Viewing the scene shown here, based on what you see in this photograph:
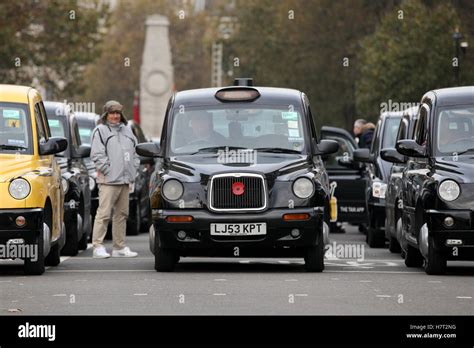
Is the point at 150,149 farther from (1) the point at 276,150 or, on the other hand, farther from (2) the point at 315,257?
(2) the point at 315,257

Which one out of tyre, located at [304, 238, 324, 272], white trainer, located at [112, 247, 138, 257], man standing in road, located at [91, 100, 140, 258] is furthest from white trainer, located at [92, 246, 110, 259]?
tyre, located at [304, 238, 324, 272]

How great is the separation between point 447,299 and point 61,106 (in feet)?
32.1

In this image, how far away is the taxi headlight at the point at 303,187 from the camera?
17.0 metres

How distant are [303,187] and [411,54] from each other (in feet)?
118

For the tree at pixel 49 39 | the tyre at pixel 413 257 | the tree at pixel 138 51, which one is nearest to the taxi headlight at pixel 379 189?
the tyre at pixel 413 257

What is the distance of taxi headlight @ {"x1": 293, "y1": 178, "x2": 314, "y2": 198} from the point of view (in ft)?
55.8

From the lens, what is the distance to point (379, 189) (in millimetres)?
23562

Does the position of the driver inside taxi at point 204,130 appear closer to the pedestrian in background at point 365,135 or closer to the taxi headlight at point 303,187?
the taxi headlight at point 303,187

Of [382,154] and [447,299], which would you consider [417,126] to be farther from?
[447,299]

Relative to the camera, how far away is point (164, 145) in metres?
18.2

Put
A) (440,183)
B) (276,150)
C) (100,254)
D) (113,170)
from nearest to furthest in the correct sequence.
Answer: (440,183) → (276,150) → (100,254) → (113,170)

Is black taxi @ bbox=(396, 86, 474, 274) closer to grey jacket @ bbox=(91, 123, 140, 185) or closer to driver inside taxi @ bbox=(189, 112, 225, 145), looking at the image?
driver inside taxi @ bbox=(189, 112, 225, 145)

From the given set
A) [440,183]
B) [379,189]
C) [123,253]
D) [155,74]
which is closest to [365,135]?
[379,189]

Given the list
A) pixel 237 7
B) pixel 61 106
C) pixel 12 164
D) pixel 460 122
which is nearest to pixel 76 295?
pixel 12 164
